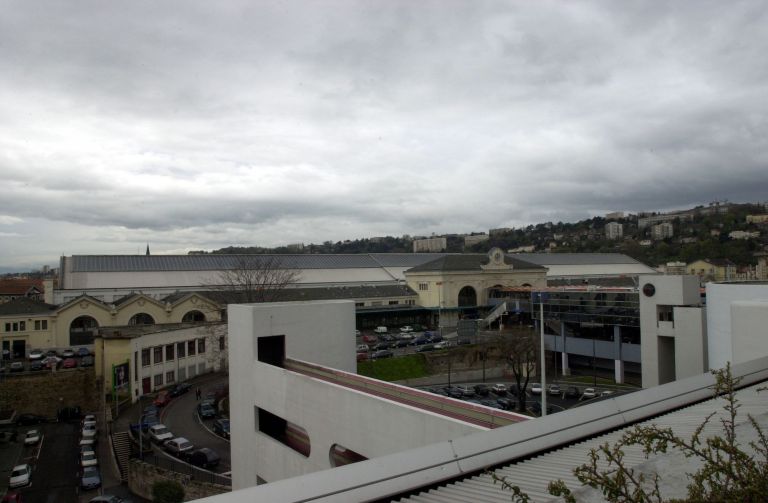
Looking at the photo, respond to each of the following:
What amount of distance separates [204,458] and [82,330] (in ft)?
76.9

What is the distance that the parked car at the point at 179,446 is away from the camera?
22.6 meters

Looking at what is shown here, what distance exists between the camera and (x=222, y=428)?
2514 centimetres

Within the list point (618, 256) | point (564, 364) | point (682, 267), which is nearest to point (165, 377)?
point (564, 364)

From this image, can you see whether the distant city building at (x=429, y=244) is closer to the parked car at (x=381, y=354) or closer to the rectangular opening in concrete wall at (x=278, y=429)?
the parked car at (x=381, y=354)

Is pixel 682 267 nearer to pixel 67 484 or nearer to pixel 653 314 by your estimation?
pixel 653 314

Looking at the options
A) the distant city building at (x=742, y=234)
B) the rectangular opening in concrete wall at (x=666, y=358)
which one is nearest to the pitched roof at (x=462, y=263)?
the rectangular opening in concrete wall at (x=666, y=358)

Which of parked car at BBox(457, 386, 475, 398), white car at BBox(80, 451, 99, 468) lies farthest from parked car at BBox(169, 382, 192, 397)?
parked car at BBox(457, 386, 475, 398)

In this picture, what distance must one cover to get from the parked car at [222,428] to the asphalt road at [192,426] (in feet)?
0.64

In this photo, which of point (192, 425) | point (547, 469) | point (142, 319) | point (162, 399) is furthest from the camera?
point (142, 319)

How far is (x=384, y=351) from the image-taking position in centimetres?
3566

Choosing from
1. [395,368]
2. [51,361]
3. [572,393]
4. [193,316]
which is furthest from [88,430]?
[572,393]

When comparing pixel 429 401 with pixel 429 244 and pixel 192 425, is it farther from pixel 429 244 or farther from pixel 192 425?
pixel 429 244

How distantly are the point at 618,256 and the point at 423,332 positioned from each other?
46146 millimetres

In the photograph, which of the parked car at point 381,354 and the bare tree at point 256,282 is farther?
the bare tree at point 256,282
